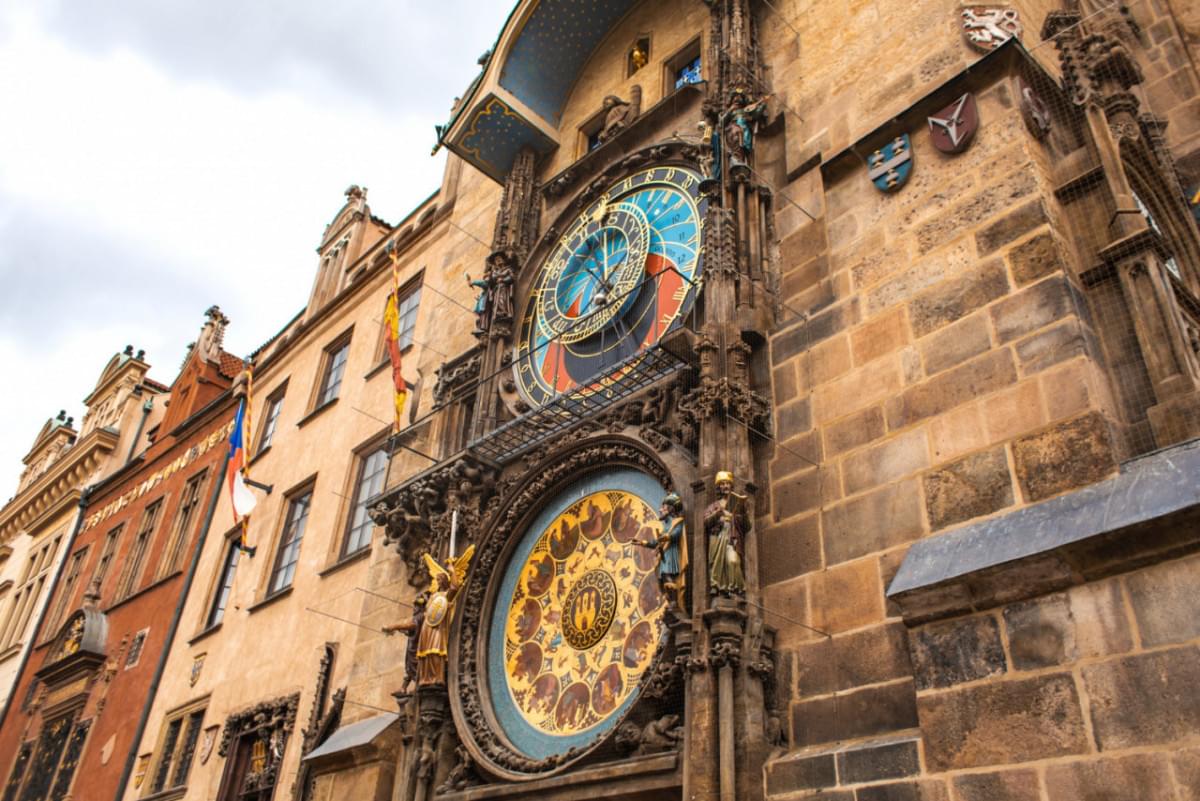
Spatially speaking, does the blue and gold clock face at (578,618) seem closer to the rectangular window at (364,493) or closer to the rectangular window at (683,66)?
the rectangular window at (683,66)

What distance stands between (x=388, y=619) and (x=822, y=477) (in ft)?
17.1

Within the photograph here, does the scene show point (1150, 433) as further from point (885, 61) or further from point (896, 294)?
point (885, 61)

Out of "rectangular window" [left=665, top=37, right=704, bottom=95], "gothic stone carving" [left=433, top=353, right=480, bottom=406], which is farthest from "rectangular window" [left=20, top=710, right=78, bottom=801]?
"rectangular window" [left=665, top=37, right=704, bottom=95]

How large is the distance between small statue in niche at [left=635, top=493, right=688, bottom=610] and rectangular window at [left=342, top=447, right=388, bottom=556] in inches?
264

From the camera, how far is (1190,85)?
7.77 m

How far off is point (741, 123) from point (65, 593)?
21.1 metres

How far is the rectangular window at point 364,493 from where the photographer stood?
41.9ft

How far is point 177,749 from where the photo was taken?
46.4 feet

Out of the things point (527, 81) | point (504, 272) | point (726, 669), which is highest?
point (527, 81)

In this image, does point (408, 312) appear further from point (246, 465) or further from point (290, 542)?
point (290, 542)

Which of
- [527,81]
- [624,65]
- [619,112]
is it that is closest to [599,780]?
[619,112]

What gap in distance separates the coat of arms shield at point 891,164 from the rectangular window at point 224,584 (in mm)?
12122

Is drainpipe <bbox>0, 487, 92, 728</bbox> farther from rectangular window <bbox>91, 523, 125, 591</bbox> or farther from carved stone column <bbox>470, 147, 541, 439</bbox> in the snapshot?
carved stone column <bbox>470, 147, 541, 439</bbox>

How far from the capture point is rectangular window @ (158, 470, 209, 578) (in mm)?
18062
